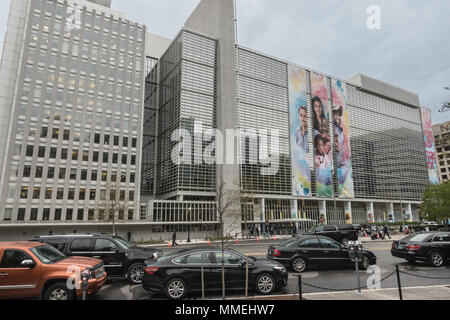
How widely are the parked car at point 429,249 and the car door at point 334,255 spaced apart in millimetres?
3706

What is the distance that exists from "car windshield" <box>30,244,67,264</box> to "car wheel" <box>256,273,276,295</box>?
19.8ft

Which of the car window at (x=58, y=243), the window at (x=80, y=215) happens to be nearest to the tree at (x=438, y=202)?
the car window at (x=58, y=243)

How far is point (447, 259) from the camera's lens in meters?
13.1

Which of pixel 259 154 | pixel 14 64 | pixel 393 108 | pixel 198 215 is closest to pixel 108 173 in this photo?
pixel 198 215

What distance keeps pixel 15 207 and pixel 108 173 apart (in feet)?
46.8

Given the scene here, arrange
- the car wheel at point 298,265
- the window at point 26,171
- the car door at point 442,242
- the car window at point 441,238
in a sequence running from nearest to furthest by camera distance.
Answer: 1. the car wheel at point 298,265
2. the car door at point 442,242
3. the car window at point 441,238
4. the window at point 26,171

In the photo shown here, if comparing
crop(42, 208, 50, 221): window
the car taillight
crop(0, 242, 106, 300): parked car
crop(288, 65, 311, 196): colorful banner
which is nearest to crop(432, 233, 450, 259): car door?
the car taillight

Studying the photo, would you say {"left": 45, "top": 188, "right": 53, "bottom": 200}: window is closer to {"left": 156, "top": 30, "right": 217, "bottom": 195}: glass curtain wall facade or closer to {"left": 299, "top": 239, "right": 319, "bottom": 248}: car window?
{"left": 156, "top": 30, "right": 217, "bottom": 195}: glass curtain wall facade

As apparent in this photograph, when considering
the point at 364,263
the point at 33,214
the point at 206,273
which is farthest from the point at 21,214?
the point at 364,263

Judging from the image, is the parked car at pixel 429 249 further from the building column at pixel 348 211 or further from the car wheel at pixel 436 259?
the building column at pixel 348 211

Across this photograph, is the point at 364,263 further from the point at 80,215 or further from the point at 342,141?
the point at 342,141

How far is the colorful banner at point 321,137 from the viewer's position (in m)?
65.8

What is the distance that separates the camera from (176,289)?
792cm

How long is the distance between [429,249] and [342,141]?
64020 mm
